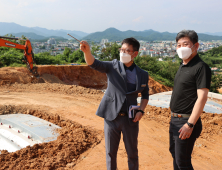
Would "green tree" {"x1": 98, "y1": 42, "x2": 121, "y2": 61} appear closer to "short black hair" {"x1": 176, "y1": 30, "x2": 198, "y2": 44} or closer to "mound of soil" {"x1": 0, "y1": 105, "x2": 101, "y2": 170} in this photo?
"mound of soil" {"x1": 0, "y1": 105, "x2": 101, "y2": 170}

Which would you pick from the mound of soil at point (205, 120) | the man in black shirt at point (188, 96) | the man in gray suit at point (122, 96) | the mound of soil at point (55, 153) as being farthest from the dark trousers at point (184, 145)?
the mound of soil at point (205, 120)

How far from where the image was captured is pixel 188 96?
206 cm

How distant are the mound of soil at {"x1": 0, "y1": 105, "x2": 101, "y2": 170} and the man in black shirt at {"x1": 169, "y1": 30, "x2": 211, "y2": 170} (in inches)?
80.0

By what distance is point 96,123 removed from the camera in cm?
563

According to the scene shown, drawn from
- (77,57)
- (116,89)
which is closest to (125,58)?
(116,89)

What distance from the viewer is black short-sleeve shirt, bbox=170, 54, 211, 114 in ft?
6.26

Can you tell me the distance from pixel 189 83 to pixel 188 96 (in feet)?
0.52

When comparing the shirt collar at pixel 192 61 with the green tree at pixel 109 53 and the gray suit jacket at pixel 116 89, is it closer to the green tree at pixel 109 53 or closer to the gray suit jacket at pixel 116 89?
the gray suit jacket at pixel 116 89

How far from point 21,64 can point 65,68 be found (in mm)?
3480

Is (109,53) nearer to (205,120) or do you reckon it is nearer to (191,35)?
(205,120)

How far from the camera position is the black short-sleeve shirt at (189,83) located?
191 centimetres

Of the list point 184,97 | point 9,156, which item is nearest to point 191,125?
point 184,97

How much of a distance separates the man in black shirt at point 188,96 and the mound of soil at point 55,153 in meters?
2.03

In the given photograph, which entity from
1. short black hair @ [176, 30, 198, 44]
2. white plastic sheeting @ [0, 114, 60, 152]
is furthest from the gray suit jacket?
white plastic sheeting @ [0, 114, 60, 152]
